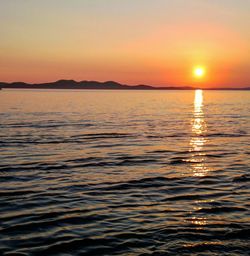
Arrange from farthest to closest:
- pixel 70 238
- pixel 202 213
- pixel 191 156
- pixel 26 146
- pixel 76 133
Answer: pixel 76 133
pixel 26 146
pixel 191 156
pixel 202 213
pixel 70 238

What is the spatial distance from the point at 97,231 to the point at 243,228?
4210mm

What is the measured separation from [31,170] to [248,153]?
14.0 meters

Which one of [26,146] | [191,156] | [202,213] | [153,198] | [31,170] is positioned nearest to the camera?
[202,213]

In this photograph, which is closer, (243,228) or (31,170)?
(243,228)

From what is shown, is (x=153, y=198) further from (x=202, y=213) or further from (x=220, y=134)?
(x=220, y=134)

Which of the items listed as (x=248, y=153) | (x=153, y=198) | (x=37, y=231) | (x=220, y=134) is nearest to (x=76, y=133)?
(x=220, y=134)

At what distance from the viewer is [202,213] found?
1339cm

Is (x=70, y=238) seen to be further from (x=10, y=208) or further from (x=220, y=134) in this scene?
(x=220, y=134)

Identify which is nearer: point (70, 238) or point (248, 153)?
point (70, 238)

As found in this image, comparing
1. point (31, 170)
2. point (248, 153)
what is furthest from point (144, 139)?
point (31, 170)

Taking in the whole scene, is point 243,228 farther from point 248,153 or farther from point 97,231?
point 248,153

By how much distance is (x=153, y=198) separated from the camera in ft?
49.9

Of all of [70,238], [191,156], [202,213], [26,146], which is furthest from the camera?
[26,146]

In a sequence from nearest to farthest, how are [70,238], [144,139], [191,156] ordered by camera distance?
[70,238] < [191,156] < [144,139]
